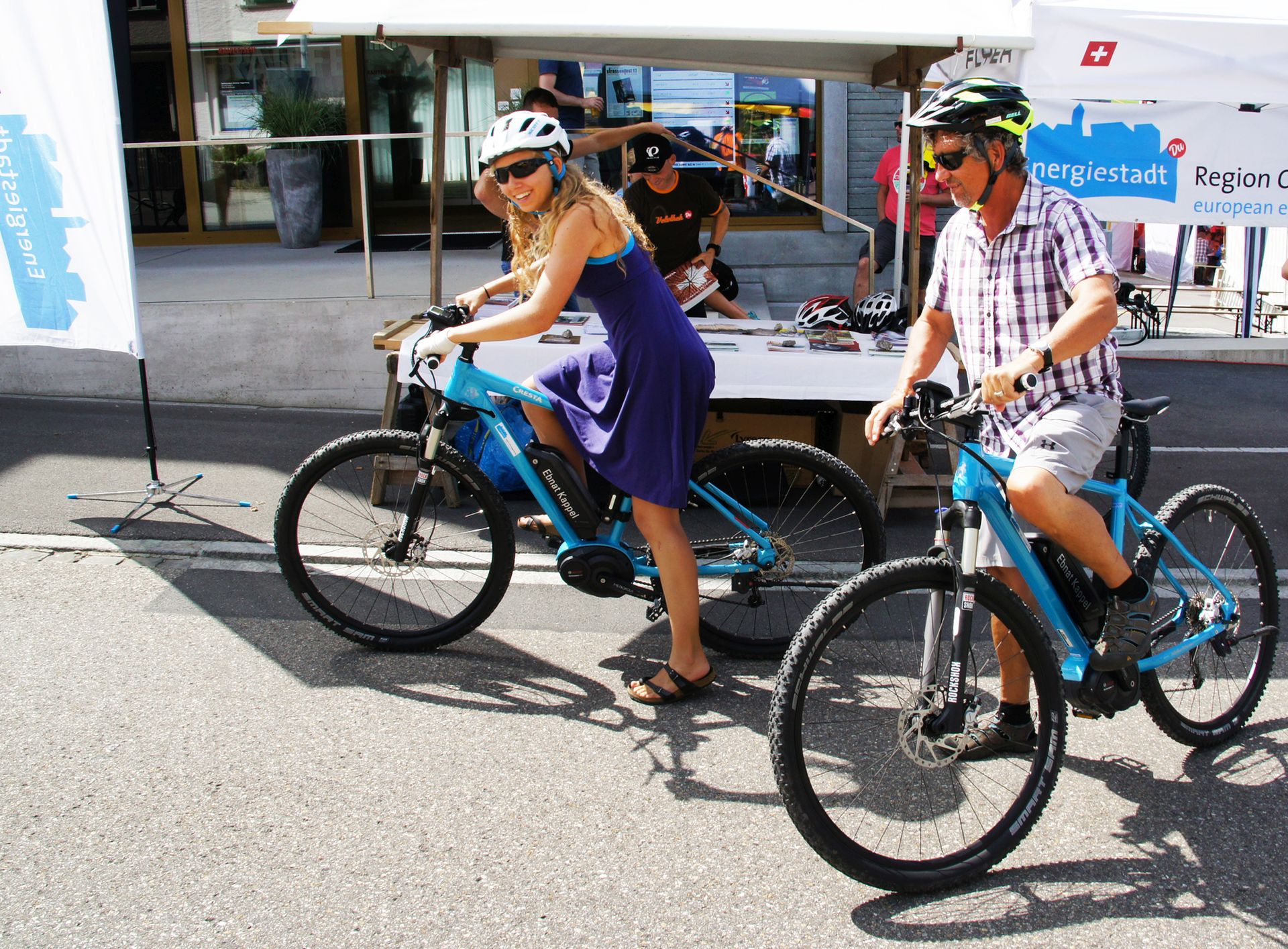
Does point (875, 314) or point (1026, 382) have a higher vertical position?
point (1026, 382)

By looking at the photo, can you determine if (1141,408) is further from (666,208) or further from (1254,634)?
(666,208)

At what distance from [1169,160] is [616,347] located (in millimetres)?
4395

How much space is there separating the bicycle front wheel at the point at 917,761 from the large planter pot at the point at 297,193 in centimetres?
916

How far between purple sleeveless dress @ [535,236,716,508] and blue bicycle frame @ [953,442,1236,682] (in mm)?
965

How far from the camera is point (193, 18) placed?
38.7 ft

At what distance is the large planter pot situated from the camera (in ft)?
36.0

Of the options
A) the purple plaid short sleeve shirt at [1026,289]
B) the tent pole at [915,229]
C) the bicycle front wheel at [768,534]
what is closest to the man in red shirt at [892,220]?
the tent pole at [915,229]

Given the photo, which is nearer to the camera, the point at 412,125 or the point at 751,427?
the point at 751,427

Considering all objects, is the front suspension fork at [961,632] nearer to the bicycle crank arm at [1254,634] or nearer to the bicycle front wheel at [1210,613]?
the bicycle front wheel at [1210,613]

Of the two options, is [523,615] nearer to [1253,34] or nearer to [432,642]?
[432,642]

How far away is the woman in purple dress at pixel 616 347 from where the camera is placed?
3570 mm

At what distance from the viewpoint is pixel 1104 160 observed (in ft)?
21.2

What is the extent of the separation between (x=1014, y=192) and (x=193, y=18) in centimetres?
1119

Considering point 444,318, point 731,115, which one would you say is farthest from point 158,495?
point 731,115
